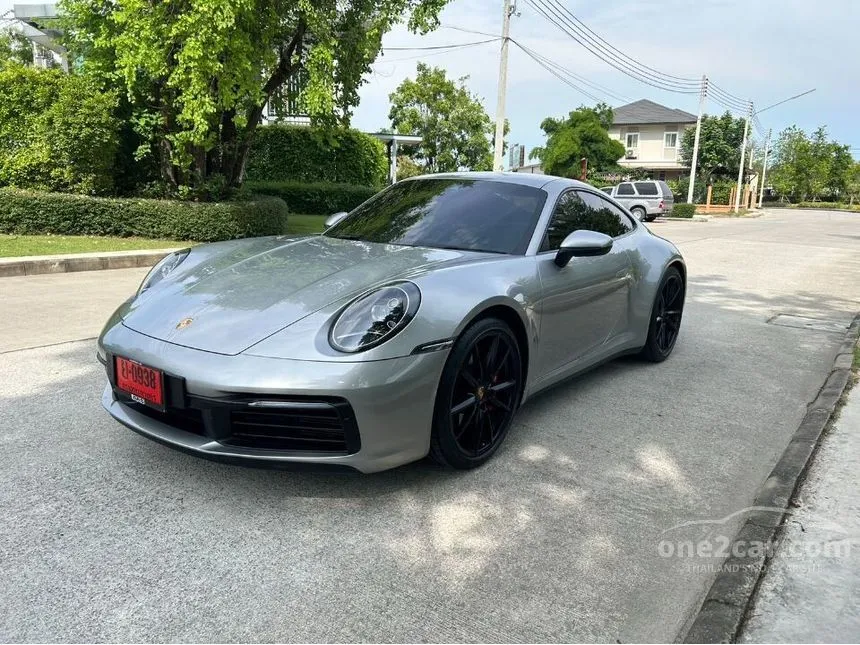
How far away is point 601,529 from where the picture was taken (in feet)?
8.70

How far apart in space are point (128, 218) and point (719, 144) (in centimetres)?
4651

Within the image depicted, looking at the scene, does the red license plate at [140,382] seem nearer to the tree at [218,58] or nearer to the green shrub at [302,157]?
the tree at [218,58]

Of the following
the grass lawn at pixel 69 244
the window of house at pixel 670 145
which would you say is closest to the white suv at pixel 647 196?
the grass lawn at pixel 69 244

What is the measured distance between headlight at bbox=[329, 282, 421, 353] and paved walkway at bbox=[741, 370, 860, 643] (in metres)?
1.55

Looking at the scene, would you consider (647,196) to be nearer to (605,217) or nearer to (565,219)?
(605,217)

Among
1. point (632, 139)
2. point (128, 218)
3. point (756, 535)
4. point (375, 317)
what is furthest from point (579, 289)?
point (632, 139)

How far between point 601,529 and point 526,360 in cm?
96

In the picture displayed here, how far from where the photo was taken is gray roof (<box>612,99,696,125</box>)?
6131 centimetres

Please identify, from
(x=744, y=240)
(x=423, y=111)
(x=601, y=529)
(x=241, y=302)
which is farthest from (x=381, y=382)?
(x=423, y=111)

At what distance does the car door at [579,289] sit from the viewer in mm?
3535

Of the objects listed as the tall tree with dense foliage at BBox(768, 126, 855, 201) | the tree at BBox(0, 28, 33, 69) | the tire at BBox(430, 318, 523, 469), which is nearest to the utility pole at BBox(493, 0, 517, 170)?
the tire at BBox(430, 318, 523, 469)

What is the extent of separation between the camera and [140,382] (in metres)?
2.70

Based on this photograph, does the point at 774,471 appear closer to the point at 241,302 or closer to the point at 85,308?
the point at 241,302

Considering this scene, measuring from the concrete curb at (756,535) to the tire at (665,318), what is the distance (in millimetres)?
1101
